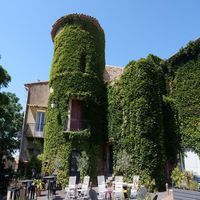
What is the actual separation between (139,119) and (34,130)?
1155cm

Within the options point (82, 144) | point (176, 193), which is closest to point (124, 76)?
point (82, 144)

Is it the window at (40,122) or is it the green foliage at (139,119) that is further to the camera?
the window at (40,122)

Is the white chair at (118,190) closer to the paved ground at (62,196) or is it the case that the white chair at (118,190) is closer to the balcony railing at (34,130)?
the paved ground at (62,196)

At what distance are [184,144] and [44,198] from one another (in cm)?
1004

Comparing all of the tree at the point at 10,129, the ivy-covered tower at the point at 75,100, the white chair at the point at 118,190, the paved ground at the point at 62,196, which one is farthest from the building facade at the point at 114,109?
the tree at the point at 10,129

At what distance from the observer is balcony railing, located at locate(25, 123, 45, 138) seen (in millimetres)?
23406

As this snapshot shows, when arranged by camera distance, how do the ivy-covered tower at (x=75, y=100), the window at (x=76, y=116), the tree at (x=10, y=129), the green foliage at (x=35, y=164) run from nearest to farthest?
the ivy-covered tower at (x=75, y=100) → the window at (x=76, y=116) → the green foliage at (x=35, y=164) → the tree at (x=10, y=129)

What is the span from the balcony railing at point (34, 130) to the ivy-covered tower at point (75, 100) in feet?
13.0

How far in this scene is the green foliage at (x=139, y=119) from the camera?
15.8 m

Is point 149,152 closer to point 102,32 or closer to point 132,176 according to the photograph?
point 132,176

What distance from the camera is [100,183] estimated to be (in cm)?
1375

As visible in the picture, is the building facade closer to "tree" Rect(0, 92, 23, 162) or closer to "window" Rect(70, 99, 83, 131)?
"window" Rect(70, 99, 83, 131)

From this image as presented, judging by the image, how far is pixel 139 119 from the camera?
16.7 meters

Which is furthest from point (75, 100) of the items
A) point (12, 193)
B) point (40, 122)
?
point (12, 193)
